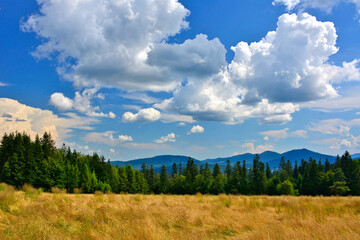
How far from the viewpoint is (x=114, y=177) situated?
7206 centimetres

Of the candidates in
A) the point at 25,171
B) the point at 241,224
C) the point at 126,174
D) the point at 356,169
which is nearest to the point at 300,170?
the point at 356,169

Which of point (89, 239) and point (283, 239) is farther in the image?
point (89, 239)

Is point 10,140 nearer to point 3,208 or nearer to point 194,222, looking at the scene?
point 3,208

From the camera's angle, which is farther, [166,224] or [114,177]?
[114,177]

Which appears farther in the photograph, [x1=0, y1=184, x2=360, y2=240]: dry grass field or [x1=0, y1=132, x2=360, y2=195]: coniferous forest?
[x1=0, y1=132, x2=360, y2=195]: coniferous forest

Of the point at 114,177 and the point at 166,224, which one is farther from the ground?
the point at 166,224

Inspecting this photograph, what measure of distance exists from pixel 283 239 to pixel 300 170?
10942cm

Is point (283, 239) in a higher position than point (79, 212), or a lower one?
higher

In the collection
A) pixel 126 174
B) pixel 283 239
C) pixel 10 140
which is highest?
pixel 10 140

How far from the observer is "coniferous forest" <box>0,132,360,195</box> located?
47406 millimetres

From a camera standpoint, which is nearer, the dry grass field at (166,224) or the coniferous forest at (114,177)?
the dry grass field at (166,224)

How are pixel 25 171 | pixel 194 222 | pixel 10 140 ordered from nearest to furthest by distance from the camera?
pixel 194 222, pixel 25 171, pixel 10 140

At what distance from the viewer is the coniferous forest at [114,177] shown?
Result: 47.4 m

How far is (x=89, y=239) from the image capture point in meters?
5.69
